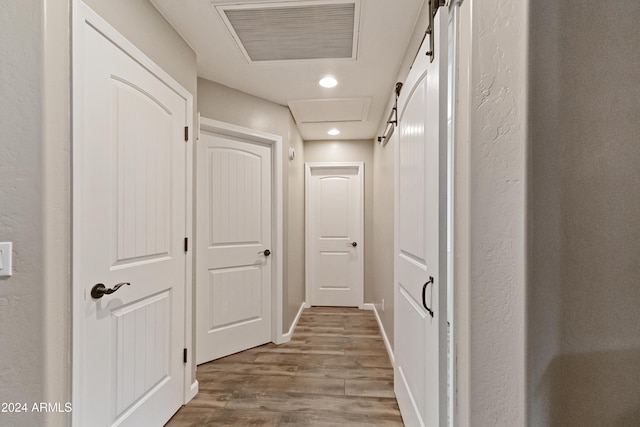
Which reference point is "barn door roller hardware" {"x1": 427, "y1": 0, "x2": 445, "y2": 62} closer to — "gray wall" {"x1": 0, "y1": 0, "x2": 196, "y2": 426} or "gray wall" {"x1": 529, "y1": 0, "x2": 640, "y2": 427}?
"gray wall" {"x1": 529, "y1": 0, "x2": 640, "y2": 427}

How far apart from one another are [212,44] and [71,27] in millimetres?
978

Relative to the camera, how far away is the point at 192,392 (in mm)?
2018

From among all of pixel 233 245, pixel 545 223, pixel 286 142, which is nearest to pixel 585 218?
pixel 545 223

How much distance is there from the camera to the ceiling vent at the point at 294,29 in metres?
1.60

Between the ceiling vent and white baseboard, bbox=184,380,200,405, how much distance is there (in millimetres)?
2339

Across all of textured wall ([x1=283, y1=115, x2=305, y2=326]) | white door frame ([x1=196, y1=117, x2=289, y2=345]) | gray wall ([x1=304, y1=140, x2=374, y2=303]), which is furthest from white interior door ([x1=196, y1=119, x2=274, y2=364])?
gray wall ([x1=304, y1=140, x2=374, y2=303])

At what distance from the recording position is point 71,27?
1104 mm

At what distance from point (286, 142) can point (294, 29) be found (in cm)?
136

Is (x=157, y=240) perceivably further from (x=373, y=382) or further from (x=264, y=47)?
(x=373, y=382)

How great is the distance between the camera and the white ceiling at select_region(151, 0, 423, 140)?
163 centimetres

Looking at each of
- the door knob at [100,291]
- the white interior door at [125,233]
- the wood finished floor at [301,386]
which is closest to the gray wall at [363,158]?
the wood finished floor at [301,386]

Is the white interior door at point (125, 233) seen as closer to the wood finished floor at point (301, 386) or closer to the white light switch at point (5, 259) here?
the white light switch at point (5, 259)

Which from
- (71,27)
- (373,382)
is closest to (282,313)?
(373,382)

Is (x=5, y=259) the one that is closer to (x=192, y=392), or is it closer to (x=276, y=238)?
(x=192, y=392)
